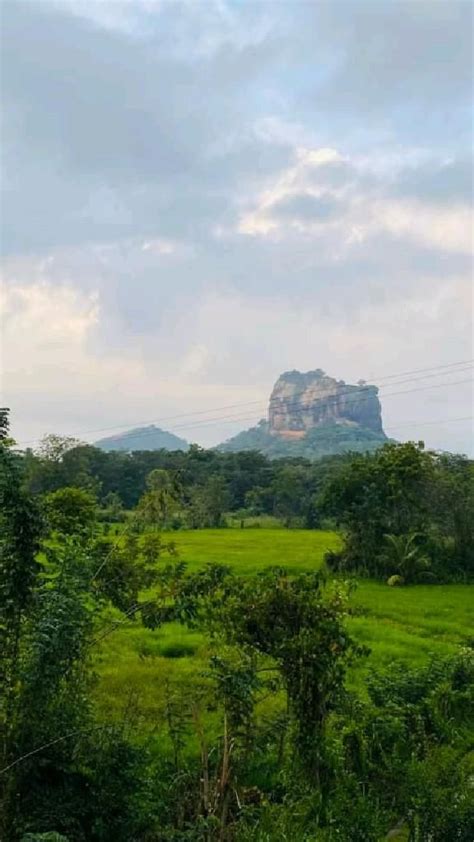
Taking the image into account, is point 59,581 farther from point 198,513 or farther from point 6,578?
point 198,513

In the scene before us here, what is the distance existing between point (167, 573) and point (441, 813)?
2484mm

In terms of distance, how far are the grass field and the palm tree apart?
0.83m

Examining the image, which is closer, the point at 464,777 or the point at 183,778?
the point at 464,777

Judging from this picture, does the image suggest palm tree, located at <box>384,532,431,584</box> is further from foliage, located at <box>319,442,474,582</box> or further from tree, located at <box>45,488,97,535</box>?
tree, located at <box>45,488,97,535</box>

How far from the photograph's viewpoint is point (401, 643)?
43.6ft

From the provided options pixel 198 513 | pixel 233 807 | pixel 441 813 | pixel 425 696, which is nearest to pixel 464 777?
pixel 441 813

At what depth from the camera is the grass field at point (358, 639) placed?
31.8 feet

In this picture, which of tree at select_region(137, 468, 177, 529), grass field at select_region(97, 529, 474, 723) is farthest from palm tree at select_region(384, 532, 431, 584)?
tree at select_region(137, 468, 177, 529)

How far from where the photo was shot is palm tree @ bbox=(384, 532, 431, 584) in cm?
2225

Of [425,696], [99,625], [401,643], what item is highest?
[99,625]

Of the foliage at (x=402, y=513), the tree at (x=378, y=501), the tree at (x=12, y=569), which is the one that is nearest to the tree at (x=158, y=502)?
the tree at (x=12, y=569)

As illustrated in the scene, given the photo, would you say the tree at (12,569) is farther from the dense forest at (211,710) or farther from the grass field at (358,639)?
the grass field at (358,639)

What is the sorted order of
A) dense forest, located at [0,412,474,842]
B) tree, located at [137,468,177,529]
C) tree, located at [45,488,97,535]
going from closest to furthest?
dense forest, located at [0,412,474,842] → tree, located at [45,488,97,535] → tree, located at [137,468,177,529]

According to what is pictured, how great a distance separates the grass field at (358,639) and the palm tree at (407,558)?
83 centimetres
